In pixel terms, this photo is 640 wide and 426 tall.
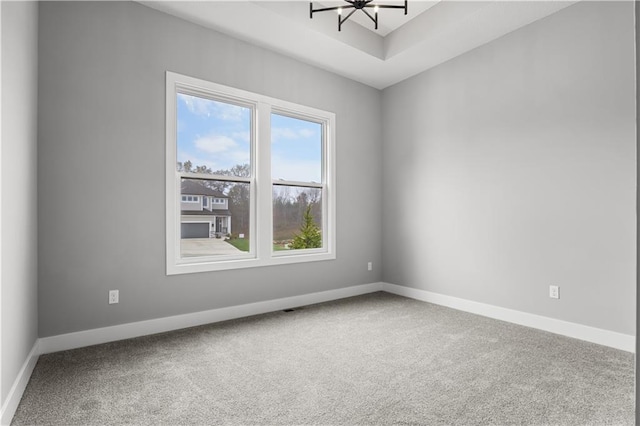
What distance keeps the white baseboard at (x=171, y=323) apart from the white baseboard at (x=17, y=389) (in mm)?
219

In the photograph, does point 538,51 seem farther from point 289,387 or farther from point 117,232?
point 117,232

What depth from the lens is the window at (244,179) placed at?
3338mm

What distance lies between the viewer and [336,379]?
222cm

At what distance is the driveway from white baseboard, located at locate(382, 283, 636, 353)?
7.94ft

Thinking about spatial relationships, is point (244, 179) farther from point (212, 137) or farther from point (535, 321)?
point (535, 321)

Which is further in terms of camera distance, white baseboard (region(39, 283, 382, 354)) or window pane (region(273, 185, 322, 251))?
window pane (region(273, 185, 322, 251))

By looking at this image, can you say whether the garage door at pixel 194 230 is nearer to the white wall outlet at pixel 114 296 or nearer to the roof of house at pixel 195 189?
the roof of house at pixel 195 189

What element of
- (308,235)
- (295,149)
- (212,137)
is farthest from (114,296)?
(295,149)

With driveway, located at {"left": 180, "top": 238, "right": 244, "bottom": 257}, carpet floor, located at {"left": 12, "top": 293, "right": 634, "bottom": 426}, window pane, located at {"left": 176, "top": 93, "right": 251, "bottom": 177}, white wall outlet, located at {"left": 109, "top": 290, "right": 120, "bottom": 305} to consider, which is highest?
window pane, located at {"left": 176, "top": 93, "right": 251, "bottom": 177}

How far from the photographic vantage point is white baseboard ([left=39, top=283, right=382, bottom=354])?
2678mm

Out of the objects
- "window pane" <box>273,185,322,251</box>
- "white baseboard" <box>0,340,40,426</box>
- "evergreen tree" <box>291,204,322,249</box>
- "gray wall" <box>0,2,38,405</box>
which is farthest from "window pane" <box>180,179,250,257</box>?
"white baseboard" <box>0,340,40,426</box>

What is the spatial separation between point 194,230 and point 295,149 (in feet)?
5.21

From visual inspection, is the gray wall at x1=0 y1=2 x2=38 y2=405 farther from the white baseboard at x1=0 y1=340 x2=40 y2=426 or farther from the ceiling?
the ceiling

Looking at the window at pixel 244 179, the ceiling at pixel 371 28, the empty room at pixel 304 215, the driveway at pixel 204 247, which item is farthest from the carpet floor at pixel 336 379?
the ceiling at pixel 371 28
